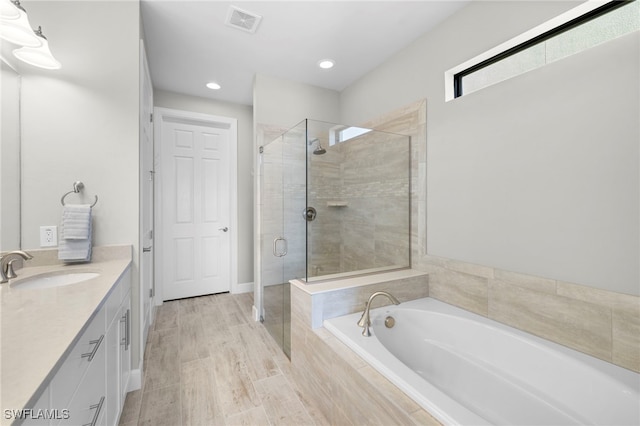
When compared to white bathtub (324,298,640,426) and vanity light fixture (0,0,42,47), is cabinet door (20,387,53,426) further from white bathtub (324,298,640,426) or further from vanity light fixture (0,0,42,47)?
vanity light fixture (0,0,42,47)

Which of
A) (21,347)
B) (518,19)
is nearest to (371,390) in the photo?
(21,347)

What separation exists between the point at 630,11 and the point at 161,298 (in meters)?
4.56

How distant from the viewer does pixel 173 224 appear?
3549 mm

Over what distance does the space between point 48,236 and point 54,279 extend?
31 cm

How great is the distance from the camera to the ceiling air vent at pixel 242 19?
6.63 ft

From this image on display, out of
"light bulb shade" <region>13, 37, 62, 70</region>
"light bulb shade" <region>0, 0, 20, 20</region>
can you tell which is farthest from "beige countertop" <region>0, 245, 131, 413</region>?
"light bulb shade" <region>0, 0, 20, 20</region>

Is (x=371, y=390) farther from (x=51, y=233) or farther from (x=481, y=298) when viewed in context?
(x=51, y=233)

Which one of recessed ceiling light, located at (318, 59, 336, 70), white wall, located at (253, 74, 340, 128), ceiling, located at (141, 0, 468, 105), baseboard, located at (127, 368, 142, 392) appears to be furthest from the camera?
white wall, located at (253, 74, 340, 128)

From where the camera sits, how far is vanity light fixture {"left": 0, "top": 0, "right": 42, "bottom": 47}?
50.4 inches

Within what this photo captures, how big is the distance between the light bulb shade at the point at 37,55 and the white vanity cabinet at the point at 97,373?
126cm

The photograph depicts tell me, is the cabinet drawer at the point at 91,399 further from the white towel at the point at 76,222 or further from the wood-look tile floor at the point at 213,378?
the white towel at the point at 76,222

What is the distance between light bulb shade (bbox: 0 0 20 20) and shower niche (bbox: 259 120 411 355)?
1.62 metres

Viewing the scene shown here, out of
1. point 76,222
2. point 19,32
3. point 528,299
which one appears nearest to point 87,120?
point 19,32

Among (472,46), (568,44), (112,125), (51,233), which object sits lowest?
(51,233)
